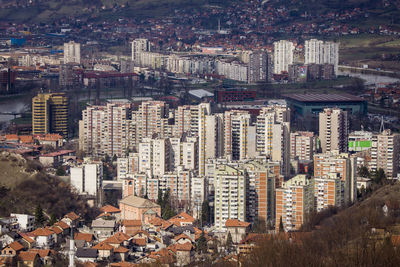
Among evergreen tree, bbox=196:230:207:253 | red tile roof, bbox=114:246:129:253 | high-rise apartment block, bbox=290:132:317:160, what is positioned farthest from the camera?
high-rise apartment block, bbox=290:132:317:160

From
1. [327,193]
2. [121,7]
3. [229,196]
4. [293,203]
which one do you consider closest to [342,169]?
[327,193]

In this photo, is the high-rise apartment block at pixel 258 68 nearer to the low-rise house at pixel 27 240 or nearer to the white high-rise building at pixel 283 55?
the white high-rise building at pixel 283 55

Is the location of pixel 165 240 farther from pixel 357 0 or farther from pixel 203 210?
pixel 357 0

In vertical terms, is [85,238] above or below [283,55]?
below

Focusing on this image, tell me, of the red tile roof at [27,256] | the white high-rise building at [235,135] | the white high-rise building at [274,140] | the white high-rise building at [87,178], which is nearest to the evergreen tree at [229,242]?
the red tile roof at [27,256]

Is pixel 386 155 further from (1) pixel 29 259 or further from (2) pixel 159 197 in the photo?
(1) pixel 29 259

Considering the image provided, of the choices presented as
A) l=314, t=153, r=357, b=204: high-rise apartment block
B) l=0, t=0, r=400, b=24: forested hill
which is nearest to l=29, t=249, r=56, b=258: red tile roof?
l=314, t=153, r=357, b=204: high-rise apartment block

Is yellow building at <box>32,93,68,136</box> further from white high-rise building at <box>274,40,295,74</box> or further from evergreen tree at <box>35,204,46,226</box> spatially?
white high-rise building at <box>274,40,295,74</box>
